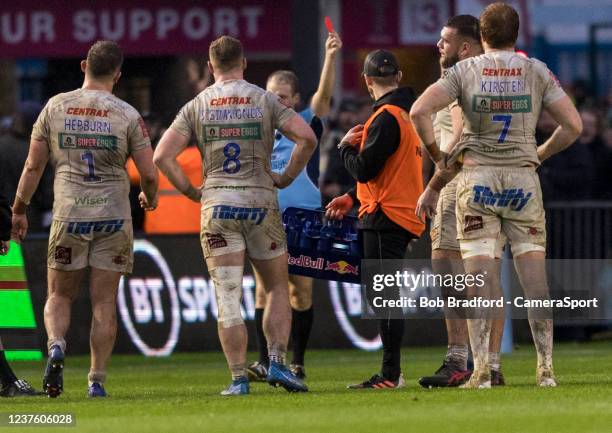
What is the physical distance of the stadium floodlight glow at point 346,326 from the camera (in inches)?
645

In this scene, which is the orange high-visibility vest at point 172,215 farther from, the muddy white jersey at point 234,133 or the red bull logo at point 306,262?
the muddy white jersey at point 234,133

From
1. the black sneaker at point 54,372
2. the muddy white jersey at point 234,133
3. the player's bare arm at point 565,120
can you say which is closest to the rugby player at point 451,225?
the player's bare arm at point 565,120

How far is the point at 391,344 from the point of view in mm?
11438

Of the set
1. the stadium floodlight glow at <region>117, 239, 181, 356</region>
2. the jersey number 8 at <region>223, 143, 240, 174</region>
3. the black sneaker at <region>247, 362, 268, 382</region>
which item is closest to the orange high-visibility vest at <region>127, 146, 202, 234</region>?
the stadium floodlight glow at <region>117, 239, 181, 356</region>

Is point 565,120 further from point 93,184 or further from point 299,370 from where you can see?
point 299,370

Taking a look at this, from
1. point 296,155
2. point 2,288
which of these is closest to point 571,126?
point 296,155

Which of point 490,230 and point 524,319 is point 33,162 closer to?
point 490,230

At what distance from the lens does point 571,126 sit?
10938 mm

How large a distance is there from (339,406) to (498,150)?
6.18 ft

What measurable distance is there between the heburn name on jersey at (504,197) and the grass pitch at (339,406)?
1.12m

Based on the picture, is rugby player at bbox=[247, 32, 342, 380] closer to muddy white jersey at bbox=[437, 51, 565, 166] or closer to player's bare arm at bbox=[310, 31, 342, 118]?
→ player's bare arm at bbox=[310, 31, 342, 118]

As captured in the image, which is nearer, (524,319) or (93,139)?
(93,139)

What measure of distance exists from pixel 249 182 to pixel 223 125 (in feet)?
1.27

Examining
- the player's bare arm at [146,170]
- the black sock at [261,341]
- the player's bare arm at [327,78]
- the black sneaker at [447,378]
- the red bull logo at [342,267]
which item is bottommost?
the black sneaker at [447,378]
